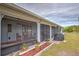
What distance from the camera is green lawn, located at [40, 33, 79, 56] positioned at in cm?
412

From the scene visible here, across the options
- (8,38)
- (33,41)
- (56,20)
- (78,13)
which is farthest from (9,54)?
(78,13)

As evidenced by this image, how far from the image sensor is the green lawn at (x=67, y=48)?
4121mm

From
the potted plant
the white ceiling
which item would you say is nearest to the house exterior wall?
the potted plant

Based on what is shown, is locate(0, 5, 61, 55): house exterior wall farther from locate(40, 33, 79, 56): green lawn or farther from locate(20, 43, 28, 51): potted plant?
locate(40, 33, 79, 56): green lawn

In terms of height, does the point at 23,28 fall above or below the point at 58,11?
below

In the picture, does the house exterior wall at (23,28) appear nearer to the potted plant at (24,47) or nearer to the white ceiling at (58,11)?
the potted plant at (24,47)

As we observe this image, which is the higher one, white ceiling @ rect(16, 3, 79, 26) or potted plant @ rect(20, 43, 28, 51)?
white ceiling @ rect(16, 3, 79, 26)

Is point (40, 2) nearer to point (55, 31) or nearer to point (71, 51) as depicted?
point (55, 31)

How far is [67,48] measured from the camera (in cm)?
416

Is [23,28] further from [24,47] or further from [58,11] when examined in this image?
[58,11]

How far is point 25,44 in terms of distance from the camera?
13.6 ft

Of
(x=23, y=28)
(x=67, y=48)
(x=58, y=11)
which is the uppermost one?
(x=58, y=11)

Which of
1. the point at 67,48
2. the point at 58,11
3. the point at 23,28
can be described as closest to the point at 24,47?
the point at 23,28

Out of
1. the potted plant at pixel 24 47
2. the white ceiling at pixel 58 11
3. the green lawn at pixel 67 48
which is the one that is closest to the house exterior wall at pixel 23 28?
the potted plant at pixel 24 47
